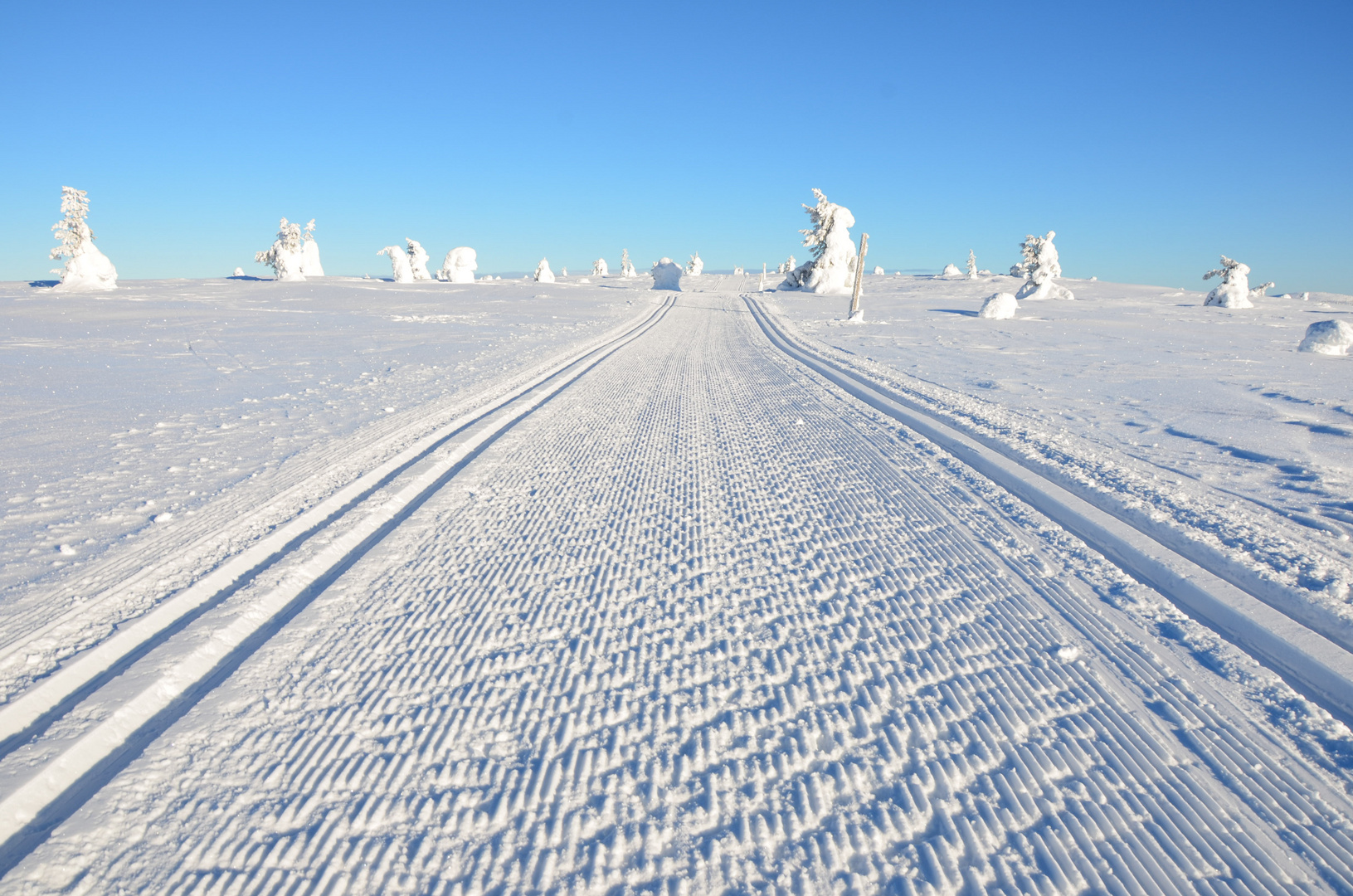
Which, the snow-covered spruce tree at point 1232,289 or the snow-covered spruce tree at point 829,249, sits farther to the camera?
the snow-covered spruce tree at point 829,249

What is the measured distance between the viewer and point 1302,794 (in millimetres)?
1774

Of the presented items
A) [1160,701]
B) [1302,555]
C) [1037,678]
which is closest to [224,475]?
[1037,678]

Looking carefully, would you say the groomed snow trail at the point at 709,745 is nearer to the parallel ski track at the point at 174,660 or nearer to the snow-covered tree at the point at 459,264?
the parallel ski track at the point at 174,660

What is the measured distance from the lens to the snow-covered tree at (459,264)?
50.4 m

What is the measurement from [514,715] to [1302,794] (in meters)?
2.41

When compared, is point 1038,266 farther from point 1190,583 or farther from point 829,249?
point 1190,583

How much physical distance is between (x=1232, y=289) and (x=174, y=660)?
36676mm

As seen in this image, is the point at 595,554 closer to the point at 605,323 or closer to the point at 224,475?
the point at 224,475

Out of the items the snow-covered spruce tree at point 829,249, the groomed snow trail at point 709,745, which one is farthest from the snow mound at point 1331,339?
the snow-covered spruce tree at point 829,249

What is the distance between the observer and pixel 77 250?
3397 centimetres

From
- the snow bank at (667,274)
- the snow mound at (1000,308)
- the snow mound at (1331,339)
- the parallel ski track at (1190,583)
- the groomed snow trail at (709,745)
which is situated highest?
the snow bank at (667,274)

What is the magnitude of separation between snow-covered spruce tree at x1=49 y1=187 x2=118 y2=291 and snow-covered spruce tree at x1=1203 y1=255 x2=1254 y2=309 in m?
56.5

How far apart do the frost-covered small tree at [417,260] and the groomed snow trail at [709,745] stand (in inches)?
2096

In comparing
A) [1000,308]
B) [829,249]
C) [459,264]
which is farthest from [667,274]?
[1000,308]
